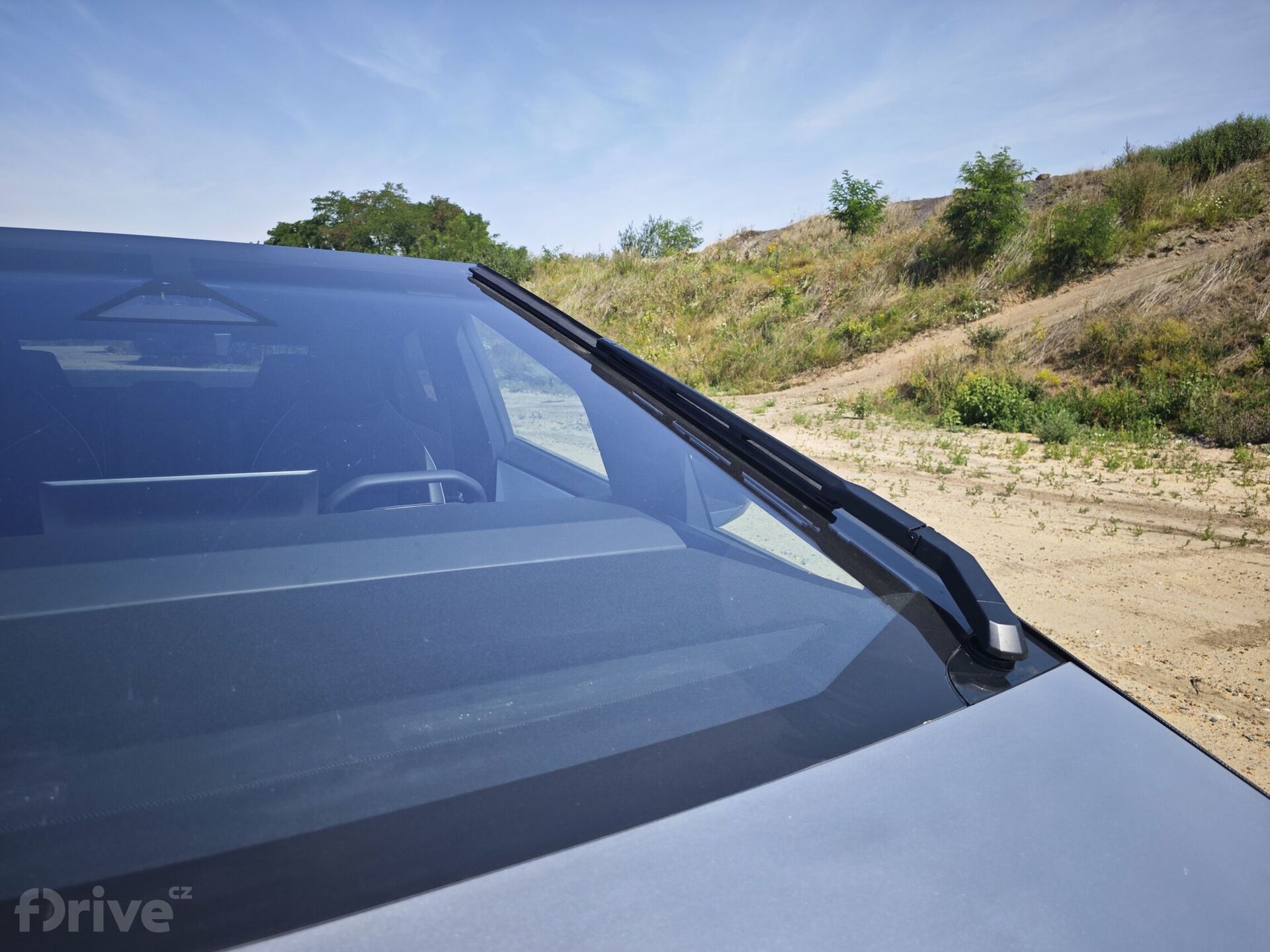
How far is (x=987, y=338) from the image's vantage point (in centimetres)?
1470

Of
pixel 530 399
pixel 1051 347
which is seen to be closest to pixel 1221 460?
pixel 1051 347

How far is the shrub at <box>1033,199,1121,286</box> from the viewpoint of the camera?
16375 mm

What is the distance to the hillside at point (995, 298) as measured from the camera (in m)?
11.9

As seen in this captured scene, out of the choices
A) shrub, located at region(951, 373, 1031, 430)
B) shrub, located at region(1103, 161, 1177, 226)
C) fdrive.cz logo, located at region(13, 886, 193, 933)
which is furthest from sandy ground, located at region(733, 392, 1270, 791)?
shrub, located at region(1103, 161, 1177, 226)

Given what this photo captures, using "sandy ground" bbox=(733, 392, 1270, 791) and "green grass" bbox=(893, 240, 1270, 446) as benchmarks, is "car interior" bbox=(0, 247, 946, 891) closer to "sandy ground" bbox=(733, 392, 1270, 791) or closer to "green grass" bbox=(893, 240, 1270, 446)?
"sandy ground" bbox=(733, 392, 1270, 791)

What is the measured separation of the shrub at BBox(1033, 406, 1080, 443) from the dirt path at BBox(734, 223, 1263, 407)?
4.36 meters

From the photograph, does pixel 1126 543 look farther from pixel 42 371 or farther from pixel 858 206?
pixel 858 206

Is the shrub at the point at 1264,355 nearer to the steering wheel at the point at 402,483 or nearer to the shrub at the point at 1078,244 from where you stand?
the shrub at the point at 1078,244

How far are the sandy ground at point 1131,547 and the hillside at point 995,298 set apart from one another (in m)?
2.52

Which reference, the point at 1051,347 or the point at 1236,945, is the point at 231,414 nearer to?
the point at 1236,945

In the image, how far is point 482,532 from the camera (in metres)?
1.11

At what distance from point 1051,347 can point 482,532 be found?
48.8ft

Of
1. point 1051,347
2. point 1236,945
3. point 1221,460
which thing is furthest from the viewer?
point 1051,347

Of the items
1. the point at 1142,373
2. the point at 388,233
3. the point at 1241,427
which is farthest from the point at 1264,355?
the point at 388,233
